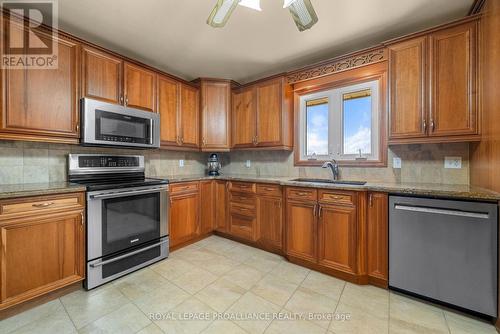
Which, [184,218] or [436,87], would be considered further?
[184,218]

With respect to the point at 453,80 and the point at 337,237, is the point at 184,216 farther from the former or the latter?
the point at 453,80

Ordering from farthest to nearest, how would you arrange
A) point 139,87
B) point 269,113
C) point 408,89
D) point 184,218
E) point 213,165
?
point 213,165 < point 269,113 < point 184,218 < point 139,87 < point 408,89

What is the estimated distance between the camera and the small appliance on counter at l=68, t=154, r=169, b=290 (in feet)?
6.27

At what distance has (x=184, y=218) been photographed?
9.20 ft

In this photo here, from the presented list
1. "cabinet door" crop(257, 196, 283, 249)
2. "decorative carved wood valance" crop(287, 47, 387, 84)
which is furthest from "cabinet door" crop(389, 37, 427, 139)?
"cabinet door" crop(257, 196, 283, 249)

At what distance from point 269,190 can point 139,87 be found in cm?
199

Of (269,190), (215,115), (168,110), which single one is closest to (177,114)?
(168,110)

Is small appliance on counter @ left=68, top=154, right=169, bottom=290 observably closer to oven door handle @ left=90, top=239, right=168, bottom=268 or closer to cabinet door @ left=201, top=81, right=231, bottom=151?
oven door handle @ left=90, top=239, right=168, bottom=268

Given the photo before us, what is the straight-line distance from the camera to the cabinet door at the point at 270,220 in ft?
8.46

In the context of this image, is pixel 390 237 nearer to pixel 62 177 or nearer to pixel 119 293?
pixel 119 293

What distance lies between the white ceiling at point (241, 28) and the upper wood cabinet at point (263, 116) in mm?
377

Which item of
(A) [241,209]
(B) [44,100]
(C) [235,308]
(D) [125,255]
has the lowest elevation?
(C) [235,308]

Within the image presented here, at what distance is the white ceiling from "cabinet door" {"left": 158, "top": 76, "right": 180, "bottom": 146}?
298 millimetres

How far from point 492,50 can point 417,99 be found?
53 cm
